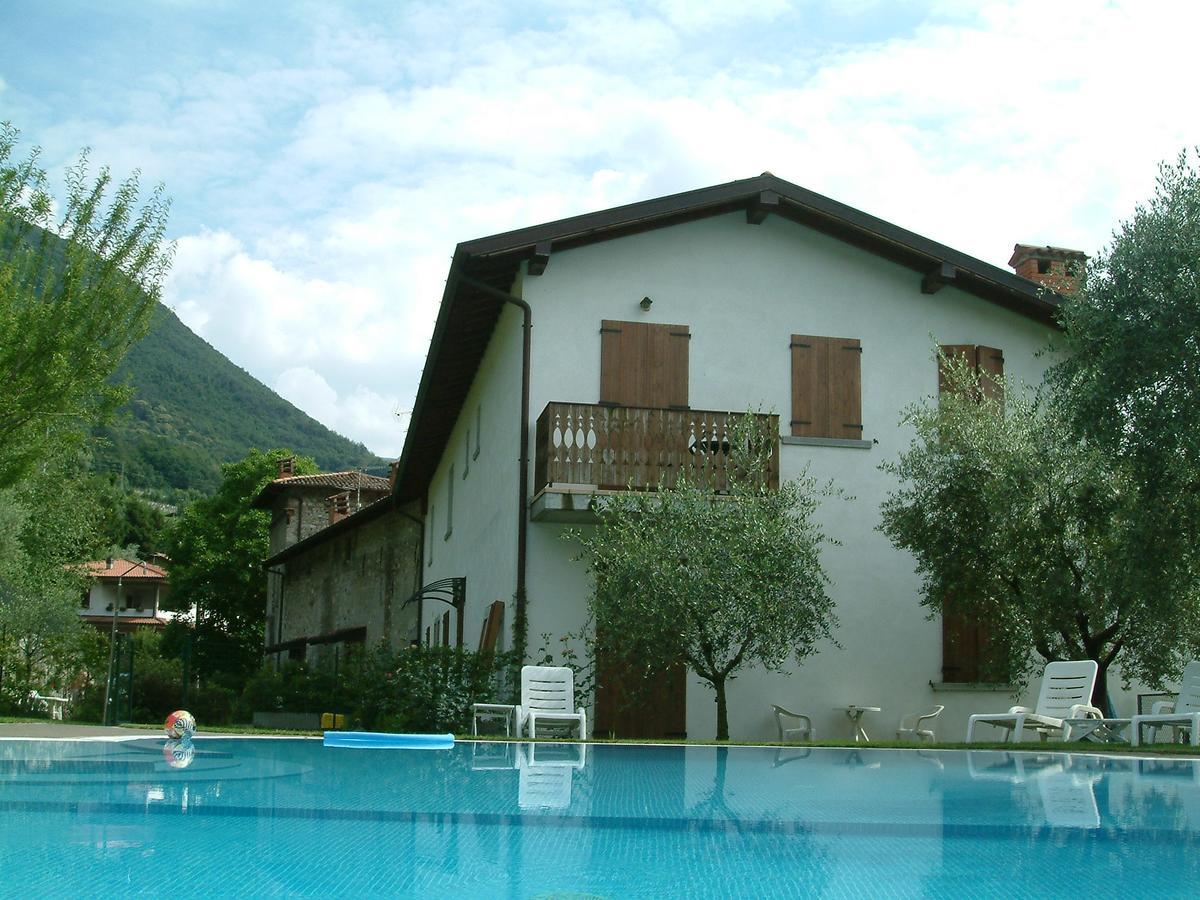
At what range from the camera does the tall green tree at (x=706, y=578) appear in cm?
1324

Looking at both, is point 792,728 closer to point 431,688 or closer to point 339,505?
point 431,688

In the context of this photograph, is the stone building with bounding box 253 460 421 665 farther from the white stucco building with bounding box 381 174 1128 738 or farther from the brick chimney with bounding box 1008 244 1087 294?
the brick chimney with bounding box 1008 244 1087 294

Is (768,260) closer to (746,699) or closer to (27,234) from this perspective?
(746,699)

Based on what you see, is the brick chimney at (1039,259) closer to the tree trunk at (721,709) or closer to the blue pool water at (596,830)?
the tree trunk at (721,709)

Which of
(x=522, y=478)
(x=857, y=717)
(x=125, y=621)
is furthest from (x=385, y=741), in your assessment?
(x=125, y=621)

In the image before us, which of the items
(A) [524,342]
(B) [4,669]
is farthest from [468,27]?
(B) [4,669]

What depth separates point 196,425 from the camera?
4611 inches

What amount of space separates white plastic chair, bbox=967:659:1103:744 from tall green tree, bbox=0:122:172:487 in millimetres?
11737

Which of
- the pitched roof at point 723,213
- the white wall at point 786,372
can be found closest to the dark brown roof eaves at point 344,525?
the pitched roof at point 723,213

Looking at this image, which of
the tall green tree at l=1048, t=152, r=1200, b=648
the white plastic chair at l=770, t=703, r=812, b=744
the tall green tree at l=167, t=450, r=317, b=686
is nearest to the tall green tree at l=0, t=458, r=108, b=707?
the tall green tree at l=167, t=450, r=317, b=686

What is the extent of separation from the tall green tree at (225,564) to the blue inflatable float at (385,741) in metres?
42.0

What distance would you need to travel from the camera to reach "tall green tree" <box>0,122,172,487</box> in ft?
54.1

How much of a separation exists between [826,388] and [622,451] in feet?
10.2

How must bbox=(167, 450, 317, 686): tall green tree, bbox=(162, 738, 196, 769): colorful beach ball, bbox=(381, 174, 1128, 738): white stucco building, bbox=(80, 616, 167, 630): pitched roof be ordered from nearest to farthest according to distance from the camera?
bbox=(162, 738, 196, 769): colorful beach ball
bbox=(381, 174, 1128, 738): white stucco building
bbox=(167, 450, 317, 686): tall green tree
bbox=(80, 616, 167, 630): pitched roof
